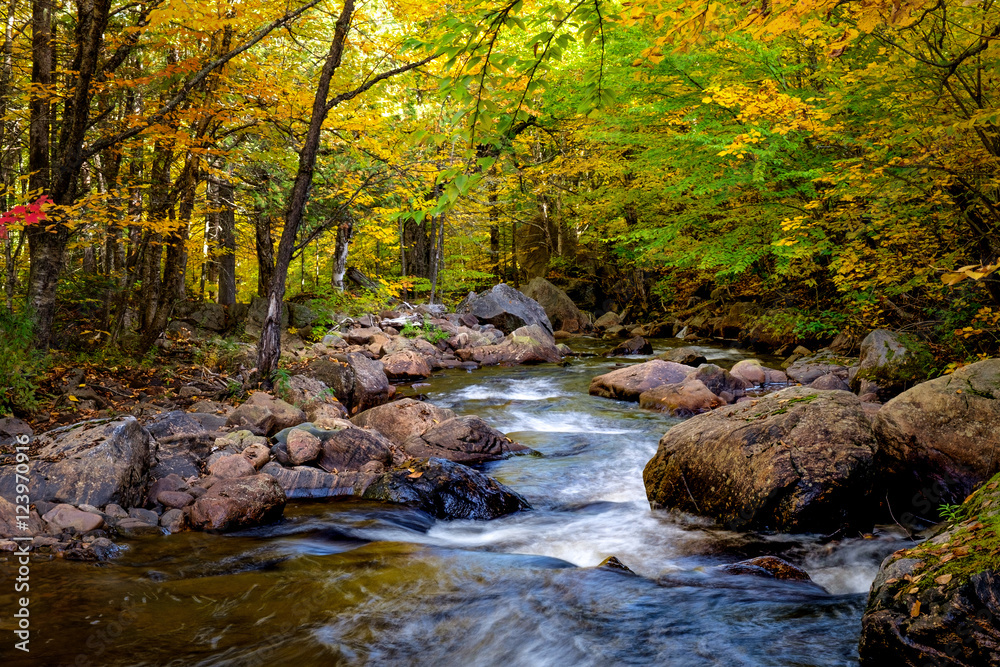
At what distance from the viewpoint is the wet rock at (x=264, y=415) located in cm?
688

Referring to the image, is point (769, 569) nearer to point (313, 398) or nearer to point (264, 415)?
point (264, 415)

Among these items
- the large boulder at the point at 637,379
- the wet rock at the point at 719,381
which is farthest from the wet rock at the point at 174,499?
the wet rock at the point at 719,381

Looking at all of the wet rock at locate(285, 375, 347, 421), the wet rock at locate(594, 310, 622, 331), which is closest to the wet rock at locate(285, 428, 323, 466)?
the wet rock at locate(285, 375, 347, 421)

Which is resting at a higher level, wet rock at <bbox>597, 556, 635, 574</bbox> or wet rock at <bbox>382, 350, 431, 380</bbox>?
wet rock at <bbox>382, 350, 431, 380</bbox>

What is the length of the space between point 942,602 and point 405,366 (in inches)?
428

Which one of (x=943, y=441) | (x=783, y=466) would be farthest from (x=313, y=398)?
(x=943, y=441)

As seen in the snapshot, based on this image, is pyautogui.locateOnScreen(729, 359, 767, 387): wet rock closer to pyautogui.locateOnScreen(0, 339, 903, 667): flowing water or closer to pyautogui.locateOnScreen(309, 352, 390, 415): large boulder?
pyautogui.locateOnScreen(0, 339, 903, 667): flowing water

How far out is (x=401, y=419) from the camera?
25.2 ft

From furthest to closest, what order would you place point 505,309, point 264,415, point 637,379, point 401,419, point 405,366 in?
point 505,309, point 405,366, point 637,379, point 401,419, point 264,415

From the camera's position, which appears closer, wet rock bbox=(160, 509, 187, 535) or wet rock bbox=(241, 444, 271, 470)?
wet rock bbox=(160, 509, 187, 535)

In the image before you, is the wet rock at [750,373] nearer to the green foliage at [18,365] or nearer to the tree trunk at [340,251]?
the tree trunk at [340,251]

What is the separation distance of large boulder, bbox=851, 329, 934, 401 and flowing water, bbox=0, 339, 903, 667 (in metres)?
4.18

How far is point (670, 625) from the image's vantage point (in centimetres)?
375

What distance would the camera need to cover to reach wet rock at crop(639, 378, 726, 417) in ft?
30.5
